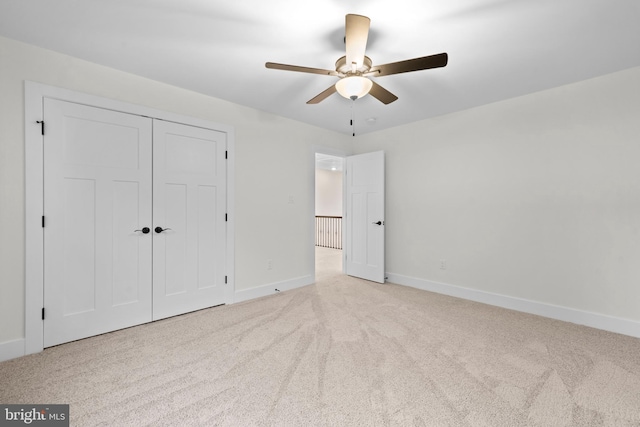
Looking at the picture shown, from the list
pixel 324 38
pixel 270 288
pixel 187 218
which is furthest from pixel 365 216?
pixel 324 38

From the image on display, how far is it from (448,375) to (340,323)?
110 cm

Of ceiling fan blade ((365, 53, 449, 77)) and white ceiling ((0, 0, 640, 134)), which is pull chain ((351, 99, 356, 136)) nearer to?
white ceiling ((0, 0, 640, 134))

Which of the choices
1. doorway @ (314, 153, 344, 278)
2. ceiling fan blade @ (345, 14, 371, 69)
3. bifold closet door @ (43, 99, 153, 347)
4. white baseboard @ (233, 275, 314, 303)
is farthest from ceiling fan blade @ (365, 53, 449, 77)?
white baseboard @ (233, 275, 314, 303)

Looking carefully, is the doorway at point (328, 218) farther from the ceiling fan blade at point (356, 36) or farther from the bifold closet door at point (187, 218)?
the ceiling fan blade at point (356, 36)

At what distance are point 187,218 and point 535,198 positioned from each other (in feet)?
12.6

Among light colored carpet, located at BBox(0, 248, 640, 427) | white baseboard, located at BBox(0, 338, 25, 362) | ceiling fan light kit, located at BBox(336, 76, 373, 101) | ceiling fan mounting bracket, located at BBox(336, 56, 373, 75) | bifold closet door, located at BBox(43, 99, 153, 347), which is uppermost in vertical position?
ceiling fan mounting bracket, located at BBox(336, 56, 373, 75)

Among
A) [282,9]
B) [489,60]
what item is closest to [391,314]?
[489,60]

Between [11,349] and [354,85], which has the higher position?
[354,85]

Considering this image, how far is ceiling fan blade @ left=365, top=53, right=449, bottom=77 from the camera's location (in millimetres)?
1715

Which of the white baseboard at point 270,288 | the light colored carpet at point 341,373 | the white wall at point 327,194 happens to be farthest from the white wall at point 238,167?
the white wall at point 327,194

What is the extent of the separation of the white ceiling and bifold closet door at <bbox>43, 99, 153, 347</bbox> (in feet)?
2.06

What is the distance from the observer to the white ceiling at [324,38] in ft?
5.83

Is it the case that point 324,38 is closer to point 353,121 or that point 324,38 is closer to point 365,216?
point 353,121

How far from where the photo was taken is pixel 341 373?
1.93 metres
